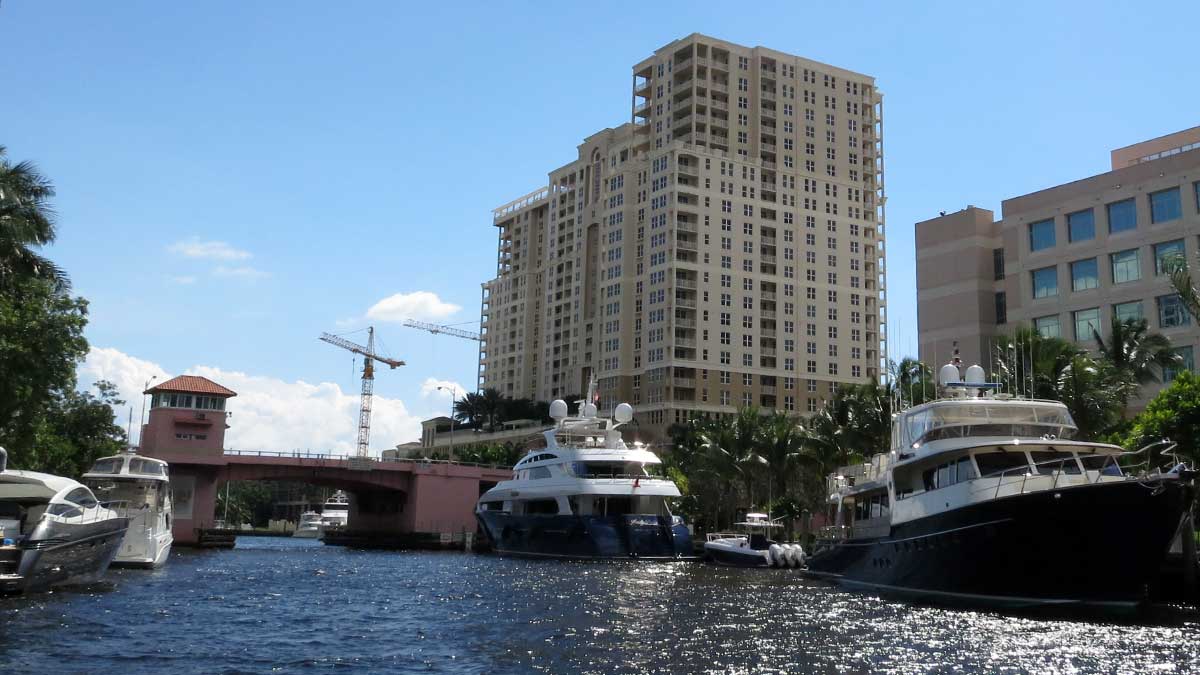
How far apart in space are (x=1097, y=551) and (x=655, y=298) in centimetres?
10806

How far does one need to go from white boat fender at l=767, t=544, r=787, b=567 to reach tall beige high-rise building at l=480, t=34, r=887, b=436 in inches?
2699

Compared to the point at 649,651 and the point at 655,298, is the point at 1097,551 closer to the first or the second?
the point at 649,651

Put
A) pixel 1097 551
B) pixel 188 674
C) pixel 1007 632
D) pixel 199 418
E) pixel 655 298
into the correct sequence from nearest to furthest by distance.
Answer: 1. pixel 188 674
2. pixel 1007 632
3. pixel 1097 551
4. pixel 199 418
5. pixel 655 298

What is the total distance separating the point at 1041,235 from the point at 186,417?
65.7m

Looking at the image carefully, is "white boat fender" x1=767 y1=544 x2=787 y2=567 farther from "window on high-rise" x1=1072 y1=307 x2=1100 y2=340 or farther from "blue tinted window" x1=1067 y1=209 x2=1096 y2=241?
"blue tinted window" x1=1067 y1=209 x2=1096 y2=241

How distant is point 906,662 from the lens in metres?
24.3

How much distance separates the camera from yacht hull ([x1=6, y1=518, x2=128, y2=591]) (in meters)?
32.5

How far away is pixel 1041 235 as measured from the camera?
7700 centimetres

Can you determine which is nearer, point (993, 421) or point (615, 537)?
point (993, 421)

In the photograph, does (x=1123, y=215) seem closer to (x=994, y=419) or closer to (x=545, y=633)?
(x=994, y=419)

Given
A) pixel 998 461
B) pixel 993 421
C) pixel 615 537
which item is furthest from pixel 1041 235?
pixel 998 461

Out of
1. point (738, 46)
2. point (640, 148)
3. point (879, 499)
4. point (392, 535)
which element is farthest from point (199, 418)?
point (738, 46)

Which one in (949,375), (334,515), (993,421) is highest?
(949,375)

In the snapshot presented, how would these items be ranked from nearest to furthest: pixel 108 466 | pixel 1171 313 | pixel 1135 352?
1. pixel 1135 352
2. pixel 108 466
3. pixel 1171 313
